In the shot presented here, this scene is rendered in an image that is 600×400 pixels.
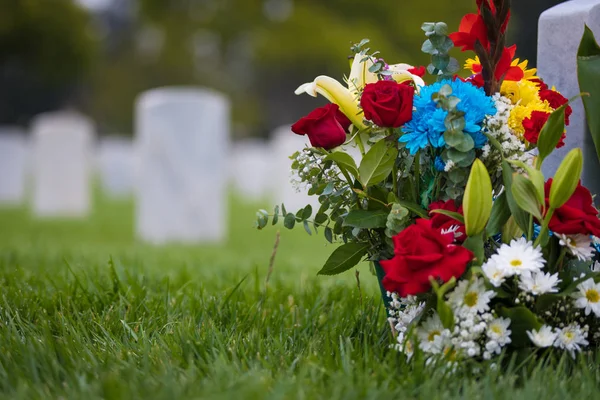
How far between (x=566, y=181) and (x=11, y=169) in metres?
10.3

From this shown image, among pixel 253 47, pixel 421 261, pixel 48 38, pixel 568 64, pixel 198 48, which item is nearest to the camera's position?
pixel 421 261

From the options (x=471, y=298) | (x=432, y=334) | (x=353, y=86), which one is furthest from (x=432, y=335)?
(x=353, y=86)

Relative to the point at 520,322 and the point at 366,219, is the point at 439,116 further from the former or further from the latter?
the point at 520,322

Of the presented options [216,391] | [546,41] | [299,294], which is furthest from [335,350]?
[546,41]

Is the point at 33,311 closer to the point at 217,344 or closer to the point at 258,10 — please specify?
the point at 217,344

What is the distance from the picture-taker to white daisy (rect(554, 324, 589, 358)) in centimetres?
133

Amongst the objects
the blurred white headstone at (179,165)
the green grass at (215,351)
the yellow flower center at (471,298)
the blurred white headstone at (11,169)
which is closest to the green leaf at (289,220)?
the green grass at (215,351)

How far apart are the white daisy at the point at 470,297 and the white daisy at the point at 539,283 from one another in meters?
0.06

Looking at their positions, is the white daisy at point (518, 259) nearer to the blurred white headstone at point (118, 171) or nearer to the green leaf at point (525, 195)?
the green leaf at point (525, 195)

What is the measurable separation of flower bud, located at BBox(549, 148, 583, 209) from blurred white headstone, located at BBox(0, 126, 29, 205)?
981 centimetres

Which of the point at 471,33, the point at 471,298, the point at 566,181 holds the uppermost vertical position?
the point at 471,33

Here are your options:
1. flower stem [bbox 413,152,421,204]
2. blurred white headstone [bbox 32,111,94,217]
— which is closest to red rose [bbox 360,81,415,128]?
flower stem [bbox 413,152,421,204]

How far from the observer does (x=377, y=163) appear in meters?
1.45

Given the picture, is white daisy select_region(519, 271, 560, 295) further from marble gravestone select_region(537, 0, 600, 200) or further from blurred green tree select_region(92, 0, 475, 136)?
blurred green tree select_region(92, 0, 475, 136)
